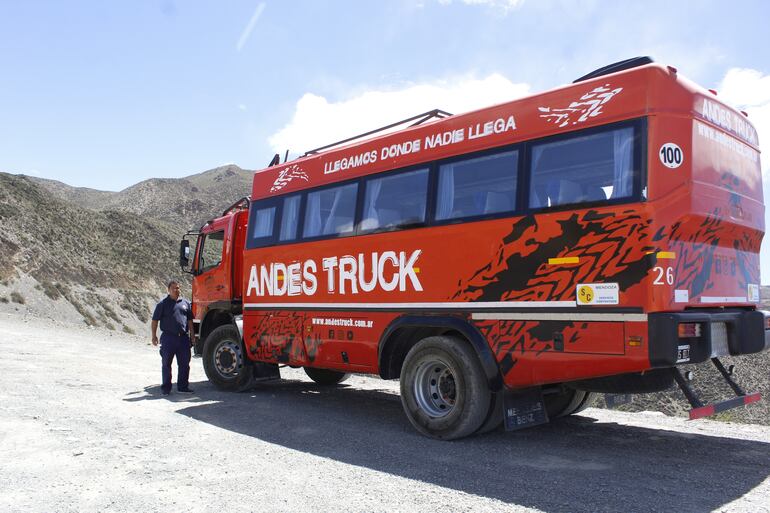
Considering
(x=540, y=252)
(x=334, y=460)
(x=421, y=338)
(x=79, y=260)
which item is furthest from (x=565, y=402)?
(x=79, y=260)

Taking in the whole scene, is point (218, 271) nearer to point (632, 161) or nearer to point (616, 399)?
point (616, 399)

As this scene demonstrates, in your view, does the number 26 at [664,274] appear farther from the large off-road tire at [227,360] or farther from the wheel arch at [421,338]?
the large off-road tire at [227,360]

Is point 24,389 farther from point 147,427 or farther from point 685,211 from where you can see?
point 685,211

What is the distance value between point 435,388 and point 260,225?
4.23 meters

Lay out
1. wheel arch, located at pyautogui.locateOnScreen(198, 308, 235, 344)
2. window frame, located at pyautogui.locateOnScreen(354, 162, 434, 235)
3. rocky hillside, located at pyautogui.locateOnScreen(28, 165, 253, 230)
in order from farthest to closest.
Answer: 1. rocky hillside, located at pyautogui.locateOnScreen(28, 165, 253, 230)
2. wheel arch, located at pyautogui.locateOnScreen(198, 308, 235, 344)
3. window frame, located at pyautogui.locateOnScreen(354, 162, 434, 235)

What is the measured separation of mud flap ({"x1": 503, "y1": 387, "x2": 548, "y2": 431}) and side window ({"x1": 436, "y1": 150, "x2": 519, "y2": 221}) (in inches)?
77.2

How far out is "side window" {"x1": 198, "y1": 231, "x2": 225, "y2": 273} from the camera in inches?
413

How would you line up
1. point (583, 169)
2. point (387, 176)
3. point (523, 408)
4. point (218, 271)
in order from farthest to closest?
point (218, 271) < point (387, 176) < point (523, 408) < point (583, 169)

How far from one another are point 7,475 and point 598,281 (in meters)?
5.32

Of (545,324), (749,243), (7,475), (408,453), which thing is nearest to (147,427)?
(7,475)

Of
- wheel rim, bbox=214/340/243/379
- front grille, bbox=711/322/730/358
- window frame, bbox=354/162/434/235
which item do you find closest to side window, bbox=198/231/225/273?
wheel rim, bbox=214/340/243/379

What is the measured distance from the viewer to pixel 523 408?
255 inches

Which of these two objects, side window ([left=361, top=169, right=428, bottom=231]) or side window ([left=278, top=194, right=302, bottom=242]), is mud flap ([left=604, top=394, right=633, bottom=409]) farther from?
side window ([left=278, top=194, right=302, bottom=242])

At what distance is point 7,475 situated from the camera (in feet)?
16.8
